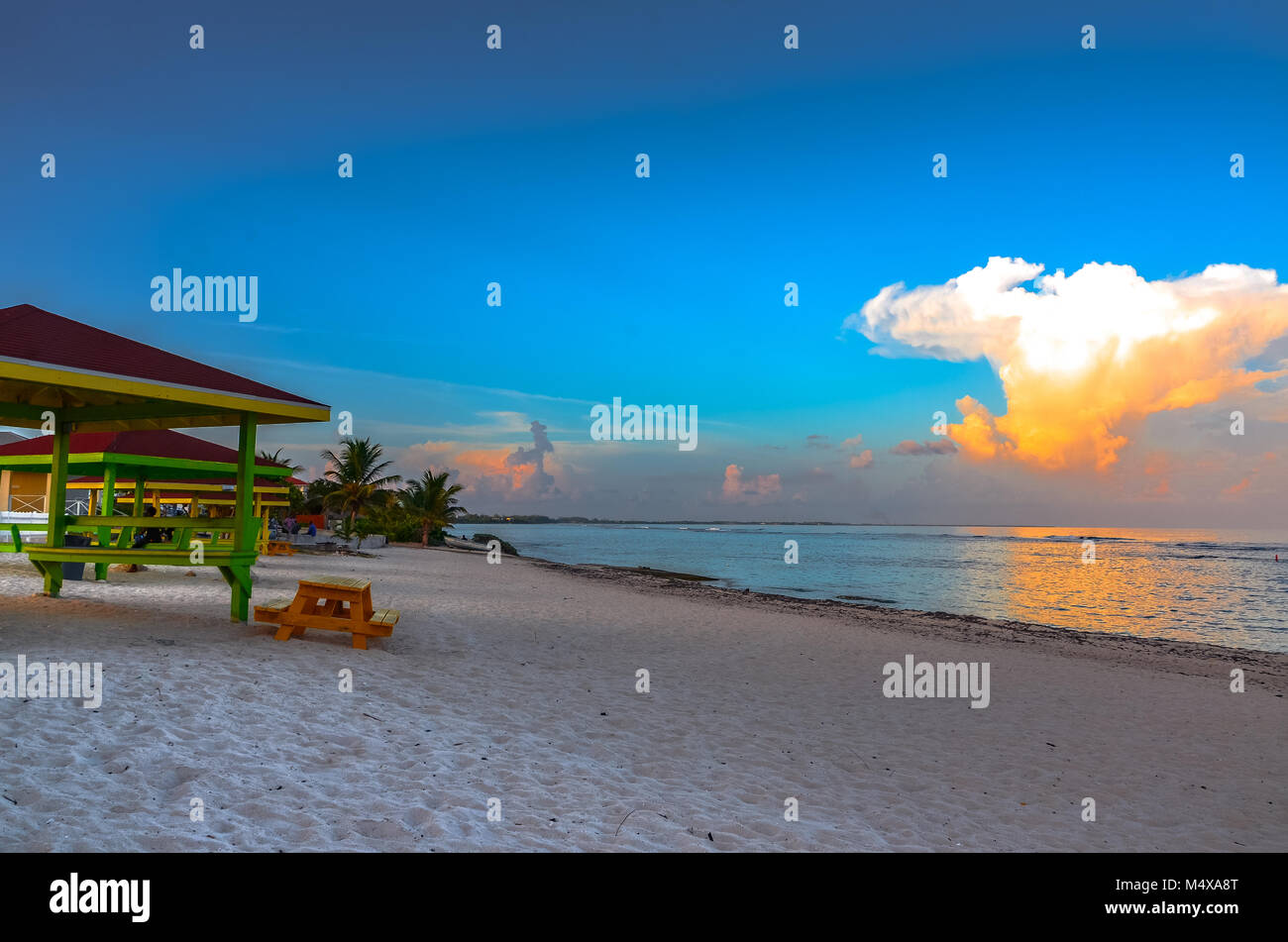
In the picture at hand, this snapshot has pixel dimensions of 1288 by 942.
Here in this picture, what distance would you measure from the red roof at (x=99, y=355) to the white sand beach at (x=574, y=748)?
2.59 m

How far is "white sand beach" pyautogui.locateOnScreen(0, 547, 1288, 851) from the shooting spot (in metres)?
3.66

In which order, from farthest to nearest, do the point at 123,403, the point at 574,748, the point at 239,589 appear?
1. the point at 123,403
2. the point at 239,589
3. the point at 574,748

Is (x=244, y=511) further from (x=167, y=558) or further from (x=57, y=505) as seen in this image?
(x=57, y=505)

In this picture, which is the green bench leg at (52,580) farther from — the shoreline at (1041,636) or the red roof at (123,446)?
the shoreline at (1041,636)

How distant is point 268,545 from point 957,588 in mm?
26505

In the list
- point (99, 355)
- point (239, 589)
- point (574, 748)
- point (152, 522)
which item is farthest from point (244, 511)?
point (574, 748)

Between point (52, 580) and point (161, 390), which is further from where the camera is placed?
point (52, 580)

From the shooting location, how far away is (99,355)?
7324 millimetres

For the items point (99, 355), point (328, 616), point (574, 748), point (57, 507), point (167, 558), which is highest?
point (99, 355)

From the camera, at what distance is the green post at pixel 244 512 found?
8398 mm

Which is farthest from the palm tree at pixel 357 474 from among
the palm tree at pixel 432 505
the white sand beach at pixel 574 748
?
the white sand beach at pixel 574 748

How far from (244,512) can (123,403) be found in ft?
7.96

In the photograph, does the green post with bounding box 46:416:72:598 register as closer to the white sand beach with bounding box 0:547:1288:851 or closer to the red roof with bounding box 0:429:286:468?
the white sand beach with bounding box 0:547:1288:851

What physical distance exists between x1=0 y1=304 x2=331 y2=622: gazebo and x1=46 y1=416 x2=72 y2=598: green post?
0.01 meters
